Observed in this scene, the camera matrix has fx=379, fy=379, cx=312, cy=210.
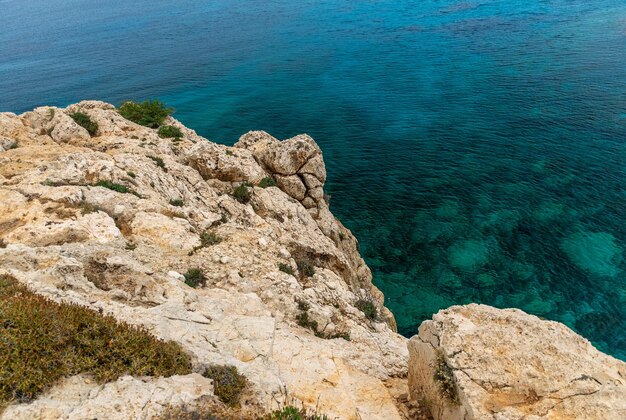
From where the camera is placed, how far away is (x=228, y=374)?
396 inches

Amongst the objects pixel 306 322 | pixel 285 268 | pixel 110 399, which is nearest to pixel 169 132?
pixel 285 268

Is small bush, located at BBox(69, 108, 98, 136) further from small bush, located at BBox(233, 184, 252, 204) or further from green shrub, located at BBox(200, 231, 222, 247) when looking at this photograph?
green shrub, located at BBox(200, 231, 222, 247)

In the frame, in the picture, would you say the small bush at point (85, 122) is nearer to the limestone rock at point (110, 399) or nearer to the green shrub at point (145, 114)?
the green shrub at point (145, 114)

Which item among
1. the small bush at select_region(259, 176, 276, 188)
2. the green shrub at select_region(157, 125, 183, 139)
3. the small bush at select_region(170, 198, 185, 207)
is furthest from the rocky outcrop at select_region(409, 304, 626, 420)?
the green shrub at select_region(157, 125, 183, 139)

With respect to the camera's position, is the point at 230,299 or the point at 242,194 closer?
the point at 230,299

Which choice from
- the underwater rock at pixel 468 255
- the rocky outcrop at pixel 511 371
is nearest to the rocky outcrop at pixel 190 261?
the rocky outcrop at pixel 511 371

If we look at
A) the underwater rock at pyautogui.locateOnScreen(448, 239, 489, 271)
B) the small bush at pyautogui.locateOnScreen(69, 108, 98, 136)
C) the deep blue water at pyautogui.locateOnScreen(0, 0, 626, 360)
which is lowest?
the underwater rock at pyautogui.locateOnScreen(448, 239, 489, 271)

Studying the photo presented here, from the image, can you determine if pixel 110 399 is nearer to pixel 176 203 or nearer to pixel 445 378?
pixel 445 378

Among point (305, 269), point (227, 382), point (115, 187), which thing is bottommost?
point (305, 269)

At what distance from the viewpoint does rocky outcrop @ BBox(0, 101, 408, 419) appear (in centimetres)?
1127

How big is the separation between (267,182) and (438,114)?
1738 inches

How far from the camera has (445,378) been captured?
411 inches

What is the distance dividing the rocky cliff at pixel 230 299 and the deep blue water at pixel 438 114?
693 inches

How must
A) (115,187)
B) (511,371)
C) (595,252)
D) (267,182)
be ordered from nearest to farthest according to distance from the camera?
(511,371) < (115,187) < (267,182) < (595,252)
